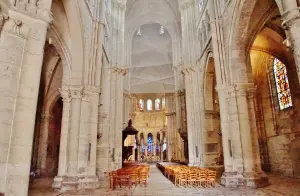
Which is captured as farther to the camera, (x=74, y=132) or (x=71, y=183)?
(x=74, y=132)

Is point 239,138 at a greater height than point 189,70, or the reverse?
point 189,70

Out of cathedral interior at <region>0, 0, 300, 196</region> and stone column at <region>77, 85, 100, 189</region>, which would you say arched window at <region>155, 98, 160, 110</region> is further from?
stone column at <region>77, 85, 100, 189</region>

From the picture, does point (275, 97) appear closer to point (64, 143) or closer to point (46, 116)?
point (64, 143)

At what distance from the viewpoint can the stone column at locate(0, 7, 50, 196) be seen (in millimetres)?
5098

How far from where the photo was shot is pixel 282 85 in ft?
52.7

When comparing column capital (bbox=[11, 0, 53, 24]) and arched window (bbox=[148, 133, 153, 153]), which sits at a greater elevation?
column capital (bbox=[11, 0, 53, 24])

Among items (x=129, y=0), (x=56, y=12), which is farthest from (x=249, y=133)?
(x=129, y=0)

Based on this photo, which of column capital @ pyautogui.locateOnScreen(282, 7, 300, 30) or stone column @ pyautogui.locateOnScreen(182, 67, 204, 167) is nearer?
column capital @ pyautogui.locateOnScreen(282, 7, 300, 30)

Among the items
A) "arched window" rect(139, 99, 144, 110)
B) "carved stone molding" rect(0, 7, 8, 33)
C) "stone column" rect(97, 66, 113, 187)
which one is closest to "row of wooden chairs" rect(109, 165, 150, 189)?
"stone column" rect(97, 66, 113, 187)

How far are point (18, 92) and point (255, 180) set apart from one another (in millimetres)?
9495

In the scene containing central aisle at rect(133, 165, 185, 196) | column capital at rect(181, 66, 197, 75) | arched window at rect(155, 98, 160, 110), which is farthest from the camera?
arched window at rect(155, 98, 160, 110)

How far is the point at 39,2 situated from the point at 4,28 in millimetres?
1352

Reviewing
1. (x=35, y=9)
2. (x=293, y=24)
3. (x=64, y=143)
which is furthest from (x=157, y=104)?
(x=293, y=24)

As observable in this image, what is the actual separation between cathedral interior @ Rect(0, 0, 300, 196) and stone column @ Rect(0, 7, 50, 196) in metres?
0.02
